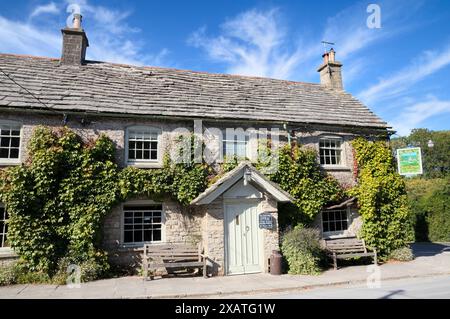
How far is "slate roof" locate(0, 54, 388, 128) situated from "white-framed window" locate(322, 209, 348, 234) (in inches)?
155

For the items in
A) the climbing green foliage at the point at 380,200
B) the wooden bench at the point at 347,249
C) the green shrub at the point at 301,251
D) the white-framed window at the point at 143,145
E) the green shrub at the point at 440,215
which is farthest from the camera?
the green shrub at the point at 440,215

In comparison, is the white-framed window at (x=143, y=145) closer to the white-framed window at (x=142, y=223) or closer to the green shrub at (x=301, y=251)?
the white-framed window at (x=142, y=223)

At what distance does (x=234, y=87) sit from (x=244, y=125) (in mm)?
3232

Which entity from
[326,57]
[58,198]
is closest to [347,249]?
[326,57]

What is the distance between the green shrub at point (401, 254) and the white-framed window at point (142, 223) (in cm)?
969

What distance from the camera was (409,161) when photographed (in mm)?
14883

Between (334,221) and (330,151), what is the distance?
3095mm

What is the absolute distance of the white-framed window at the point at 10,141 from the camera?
11.4m

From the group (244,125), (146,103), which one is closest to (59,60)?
(146,103)

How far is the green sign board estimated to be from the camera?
47.6 feet

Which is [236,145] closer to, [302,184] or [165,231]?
[302,184]

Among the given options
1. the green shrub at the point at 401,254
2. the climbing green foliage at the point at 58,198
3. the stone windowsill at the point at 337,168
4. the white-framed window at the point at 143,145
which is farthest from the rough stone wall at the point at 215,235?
the green shrub at the point at 401,254

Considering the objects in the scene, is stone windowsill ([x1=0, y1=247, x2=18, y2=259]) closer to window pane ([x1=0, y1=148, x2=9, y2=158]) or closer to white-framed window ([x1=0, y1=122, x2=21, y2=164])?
white-framed window ([x1=0, y1=122, x2=21, y2=164])
